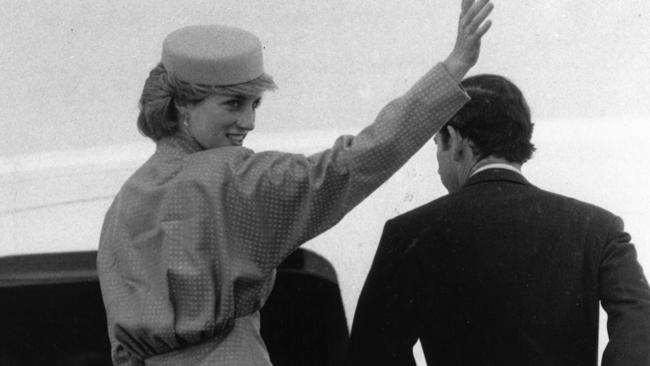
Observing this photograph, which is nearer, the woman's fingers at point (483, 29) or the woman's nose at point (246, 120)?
the woman's fingers at point (483, 29)

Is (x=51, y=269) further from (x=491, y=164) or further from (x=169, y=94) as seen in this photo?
(x=491, y=164)

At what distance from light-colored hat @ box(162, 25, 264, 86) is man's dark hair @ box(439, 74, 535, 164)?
343 mm

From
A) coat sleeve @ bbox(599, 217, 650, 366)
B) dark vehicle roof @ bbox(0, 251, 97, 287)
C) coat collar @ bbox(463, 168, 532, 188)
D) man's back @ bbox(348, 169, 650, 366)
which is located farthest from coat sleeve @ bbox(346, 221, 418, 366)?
dark vehicle roof @ bbox(0, 251, 97, 287)

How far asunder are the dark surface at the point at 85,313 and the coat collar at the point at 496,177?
29 centimetres

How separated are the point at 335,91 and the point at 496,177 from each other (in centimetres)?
35

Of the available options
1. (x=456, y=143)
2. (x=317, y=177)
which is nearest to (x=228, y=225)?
(x=317, y=177)

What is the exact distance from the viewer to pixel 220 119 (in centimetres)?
127

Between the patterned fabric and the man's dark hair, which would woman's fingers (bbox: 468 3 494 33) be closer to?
the patterned fabric

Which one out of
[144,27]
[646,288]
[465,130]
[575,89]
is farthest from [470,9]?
[144,27]

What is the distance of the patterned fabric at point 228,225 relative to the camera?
3.86 ft

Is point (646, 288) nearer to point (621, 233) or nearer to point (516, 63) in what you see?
point (621, 233)

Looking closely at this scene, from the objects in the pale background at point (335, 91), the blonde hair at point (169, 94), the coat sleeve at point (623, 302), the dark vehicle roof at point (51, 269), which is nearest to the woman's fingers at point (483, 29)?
the blonde hair at point (169, 94)

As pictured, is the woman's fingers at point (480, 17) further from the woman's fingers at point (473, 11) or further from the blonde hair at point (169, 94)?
the blonde hair at point (169, 94)

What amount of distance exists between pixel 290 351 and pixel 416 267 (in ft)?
0.99
